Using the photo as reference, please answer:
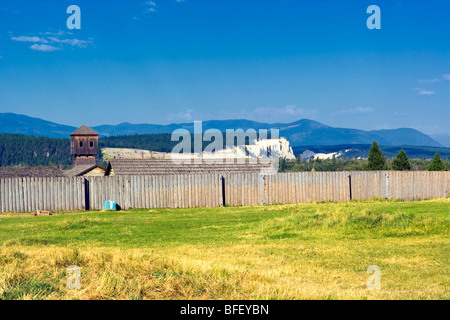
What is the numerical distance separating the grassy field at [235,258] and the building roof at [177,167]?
13979 millimetres

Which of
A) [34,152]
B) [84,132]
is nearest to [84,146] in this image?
[84,132]

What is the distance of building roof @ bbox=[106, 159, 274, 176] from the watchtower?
28.6 metres

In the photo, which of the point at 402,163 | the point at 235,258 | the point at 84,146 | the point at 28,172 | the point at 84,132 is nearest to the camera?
the point at 235,258

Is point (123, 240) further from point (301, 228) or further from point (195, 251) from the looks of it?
point (301, 228)

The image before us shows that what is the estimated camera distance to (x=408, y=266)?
10.2 metres

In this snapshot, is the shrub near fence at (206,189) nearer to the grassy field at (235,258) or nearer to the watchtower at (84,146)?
the grassy field at (235,258)

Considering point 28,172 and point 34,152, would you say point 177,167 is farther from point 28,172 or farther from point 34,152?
point 34,152

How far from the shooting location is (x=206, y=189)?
29250mm

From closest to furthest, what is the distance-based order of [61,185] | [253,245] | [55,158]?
1. [253,245]
2. [61,185]
3. [55,158]

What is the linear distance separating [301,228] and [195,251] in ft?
15.8

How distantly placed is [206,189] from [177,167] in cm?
648

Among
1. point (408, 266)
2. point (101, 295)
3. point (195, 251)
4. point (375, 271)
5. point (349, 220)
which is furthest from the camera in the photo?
point (349, 220)
